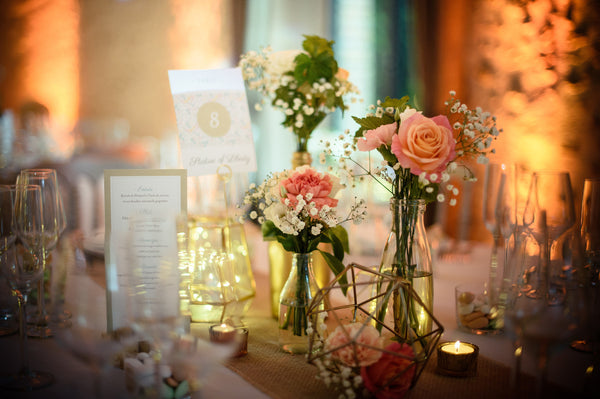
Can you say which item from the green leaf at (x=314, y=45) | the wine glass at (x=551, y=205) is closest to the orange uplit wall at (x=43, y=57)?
the green leaf at (x=314, y=45)

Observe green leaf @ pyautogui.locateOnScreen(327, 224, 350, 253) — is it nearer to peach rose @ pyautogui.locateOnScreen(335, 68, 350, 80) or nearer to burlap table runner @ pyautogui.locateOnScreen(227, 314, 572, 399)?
burlap table runner @ pyautogui.locateOnScreen(227, 314, 572, 399)

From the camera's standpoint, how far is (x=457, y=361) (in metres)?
0.86

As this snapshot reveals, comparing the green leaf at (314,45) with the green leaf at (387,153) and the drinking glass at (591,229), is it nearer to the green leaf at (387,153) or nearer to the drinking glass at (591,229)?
the green leaf at (387,153)

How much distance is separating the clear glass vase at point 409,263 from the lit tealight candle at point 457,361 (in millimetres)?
75

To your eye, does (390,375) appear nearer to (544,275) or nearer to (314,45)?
(544,275)

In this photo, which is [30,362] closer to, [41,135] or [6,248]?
[6,248]

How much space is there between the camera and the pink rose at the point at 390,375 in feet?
2.39

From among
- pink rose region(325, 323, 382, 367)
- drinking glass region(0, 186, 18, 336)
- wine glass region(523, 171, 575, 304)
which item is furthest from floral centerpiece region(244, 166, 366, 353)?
drinking glass region(0, 186, 18, 336)

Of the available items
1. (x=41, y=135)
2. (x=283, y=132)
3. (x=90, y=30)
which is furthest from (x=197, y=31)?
(x=41, y=135)

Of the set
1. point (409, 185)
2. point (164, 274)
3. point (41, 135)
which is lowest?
point (164, 274)

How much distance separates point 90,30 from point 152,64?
38 centimetres

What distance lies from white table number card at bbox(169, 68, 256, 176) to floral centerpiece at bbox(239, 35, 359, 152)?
71 millimetres

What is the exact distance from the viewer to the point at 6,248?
915mm

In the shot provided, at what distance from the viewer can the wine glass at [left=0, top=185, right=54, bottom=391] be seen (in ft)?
2.73
